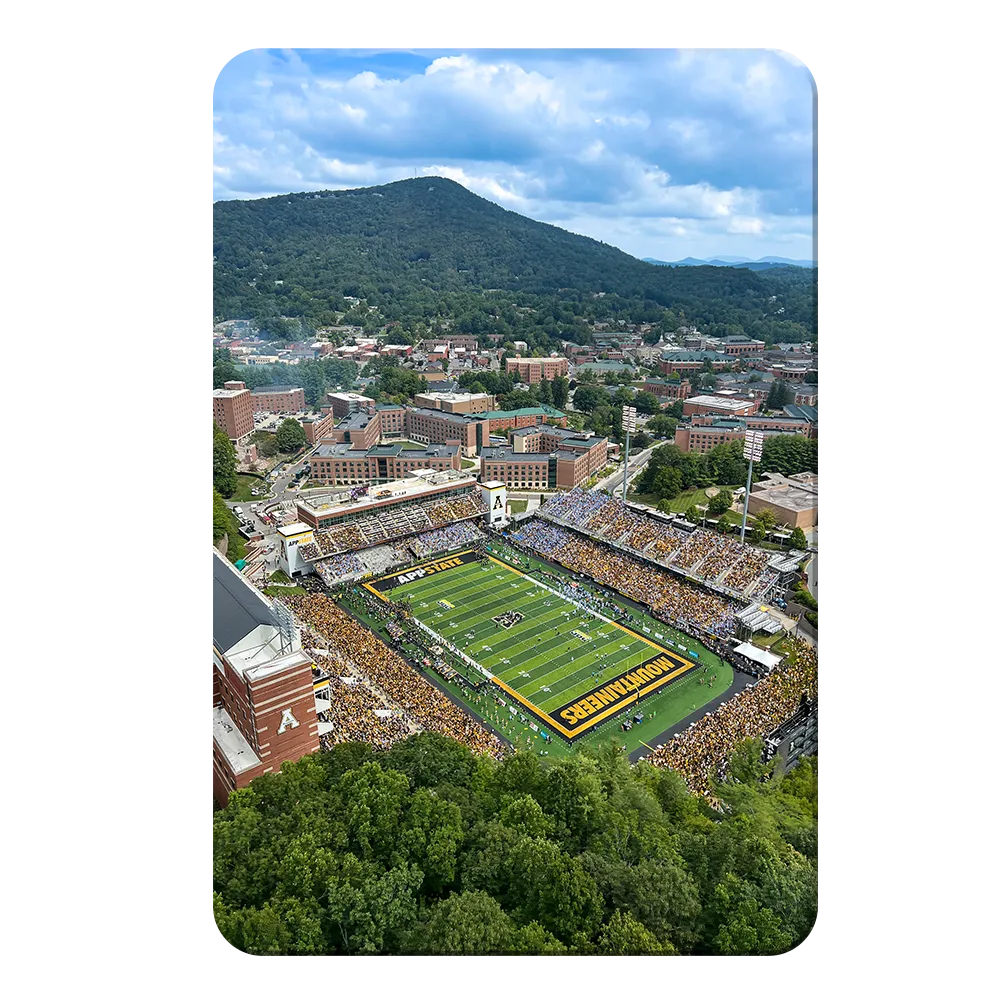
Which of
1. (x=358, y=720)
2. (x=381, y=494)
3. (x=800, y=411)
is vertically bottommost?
(x=358, y=720)

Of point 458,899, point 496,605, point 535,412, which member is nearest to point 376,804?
point 458,899

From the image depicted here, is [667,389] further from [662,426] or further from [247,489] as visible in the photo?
[247,489]

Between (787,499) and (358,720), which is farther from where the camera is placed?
(787,499)

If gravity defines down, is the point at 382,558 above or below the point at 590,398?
below

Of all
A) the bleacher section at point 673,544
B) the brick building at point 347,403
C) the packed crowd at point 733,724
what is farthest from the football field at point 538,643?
the brick building at point 347,403

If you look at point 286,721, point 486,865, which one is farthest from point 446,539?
point 486,865

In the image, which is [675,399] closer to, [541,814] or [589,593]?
[589,593]

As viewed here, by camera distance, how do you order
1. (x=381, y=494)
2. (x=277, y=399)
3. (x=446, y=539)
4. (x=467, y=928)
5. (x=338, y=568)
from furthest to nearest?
(x=277, y=399)
(x=381, y=494)
(x=446, y=539)
(x=338, y=568)
(x=467, y=928)
